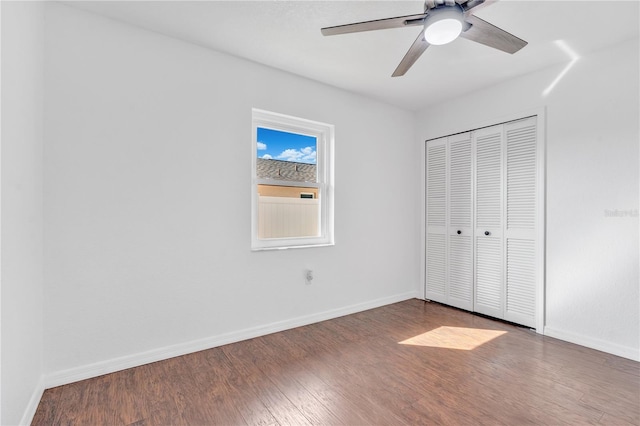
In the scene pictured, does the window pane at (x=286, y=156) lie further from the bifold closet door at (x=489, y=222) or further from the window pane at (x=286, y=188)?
the bifold closet door at (x=489, y=222)

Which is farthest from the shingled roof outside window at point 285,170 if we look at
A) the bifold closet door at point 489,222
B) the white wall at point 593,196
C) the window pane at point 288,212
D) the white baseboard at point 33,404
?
the white wall at point 593,196

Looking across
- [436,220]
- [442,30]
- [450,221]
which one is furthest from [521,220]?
[442,30]

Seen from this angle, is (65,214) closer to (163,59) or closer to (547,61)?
(163,59)

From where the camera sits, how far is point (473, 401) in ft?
6.30

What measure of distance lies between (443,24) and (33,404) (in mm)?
3188

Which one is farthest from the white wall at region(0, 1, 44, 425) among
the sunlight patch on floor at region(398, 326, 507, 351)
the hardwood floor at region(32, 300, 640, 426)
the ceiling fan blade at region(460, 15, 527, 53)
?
the sunlight patch on floor at region(398, 326, 507, 351)

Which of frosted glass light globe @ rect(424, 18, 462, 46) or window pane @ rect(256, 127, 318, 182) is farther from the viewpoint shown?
window pane @ rect(256, 127, 318, 182)

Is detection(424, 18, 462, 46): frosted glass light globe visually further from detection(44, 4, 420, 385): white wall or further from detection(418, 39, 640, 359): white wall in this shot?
detection(418, 39, 640, 359): white wall

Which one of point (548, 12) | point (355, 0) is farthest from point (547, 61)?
point (355, 0)

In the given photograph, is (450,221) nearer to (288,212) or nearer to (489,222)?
(489,222)

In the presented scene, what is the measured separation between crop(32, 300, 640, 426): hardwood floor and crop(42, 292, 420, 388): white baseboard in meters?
0.06

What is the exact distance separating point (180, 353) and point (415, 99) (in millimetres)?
3786

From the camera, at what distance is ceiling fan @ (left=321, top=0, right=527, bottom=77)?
1615 mm

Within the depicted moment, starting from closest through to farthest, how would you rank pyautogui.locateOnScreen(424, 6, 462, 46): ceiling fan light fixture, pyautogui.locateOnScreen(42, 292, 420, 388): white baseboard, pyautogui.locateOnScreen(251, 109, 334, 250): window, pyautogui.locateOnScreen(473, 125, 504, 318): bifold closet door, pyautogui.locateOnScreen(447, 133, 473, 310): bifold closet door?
pyautogui.locateOnScreen(424, 6, 462, 46): ceiling fan light fixture < pyautogui.locateOnScreen(42, 292, 420, 388): white baseboard < pyautogui.locateOnScreen(251, 109, 334, 250): window < pyautogui.locateOnScreen(473, 125, 504, 318): bifold closet door < pyautogui.locateOnScreen(447, 133, 473, 310): bifold closet door
